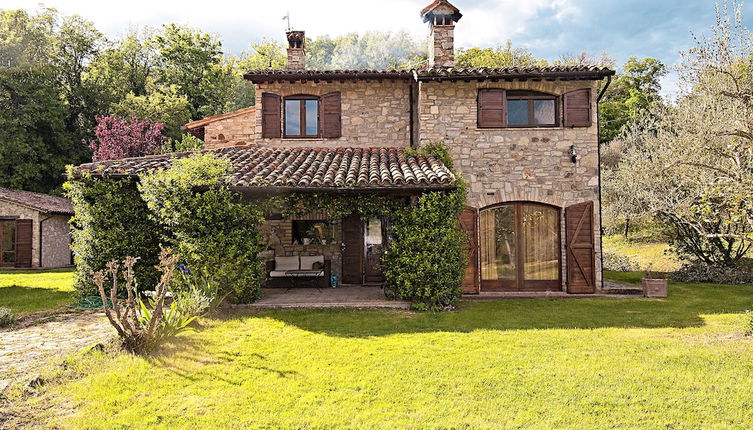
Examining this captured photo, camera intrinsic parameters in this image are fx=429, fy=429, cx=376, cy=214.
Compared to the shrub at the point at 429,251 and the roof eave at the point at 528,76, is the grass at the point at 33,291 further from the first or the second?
the roof eave at the point at 528,76

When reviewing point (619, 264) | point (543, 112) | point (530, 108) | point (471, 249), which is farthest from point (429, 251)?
point (619, 264)

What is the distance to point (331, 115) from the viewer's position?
12211mm

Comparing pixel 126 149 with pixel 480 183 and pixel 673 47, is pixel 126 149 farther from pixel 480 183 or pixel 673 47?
pixel 673 47

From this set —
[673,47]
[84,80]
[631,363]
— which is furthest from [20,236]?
[673,47]

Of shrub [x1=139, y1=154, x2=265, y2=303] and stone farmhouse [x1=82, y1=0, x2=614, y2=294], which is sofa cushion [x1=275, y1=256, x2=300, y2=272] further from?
shrub [x1=139, y1=154, x2=265, y2=303]

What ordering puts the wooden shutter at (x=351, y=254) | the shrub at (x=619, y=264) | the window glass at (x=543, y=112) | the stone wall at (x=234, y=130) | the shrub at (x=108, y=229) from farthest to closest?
the shrub at (x=619, y=264) → the stone wall at (x=234, y=130) → the wooden shutter at (x=351, y=254) → the window glass at (x=543, y=112) → the shrub at (x=108, y=229)

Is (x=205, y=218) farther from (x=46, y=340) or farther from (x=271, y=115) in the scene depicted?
(x=271, y=115)

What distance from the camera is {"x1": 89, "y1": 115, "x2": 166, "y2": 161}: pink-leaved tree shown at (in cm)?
2242

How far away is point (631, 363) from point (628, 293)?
6.20 metres

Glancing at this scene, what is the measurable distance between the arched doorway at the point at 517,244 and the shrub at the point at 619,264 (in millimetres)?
7526

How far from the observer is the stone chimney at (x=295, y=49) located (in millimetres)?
13500

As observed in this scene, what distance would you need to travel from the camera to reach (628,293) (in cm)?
1095

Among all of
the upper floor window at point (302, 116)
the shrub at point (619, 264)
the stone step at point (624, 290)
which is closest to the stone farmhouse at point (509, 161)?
the stone step at point (624, 290)

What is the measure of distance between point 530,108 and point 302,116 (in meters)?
6.25
